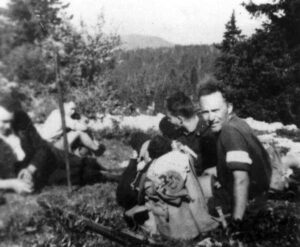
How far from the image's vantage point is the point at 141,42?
32.7 ft

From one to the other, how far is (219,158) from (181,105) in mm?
1363

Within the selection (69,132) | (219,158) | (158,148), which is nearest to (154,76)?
(69,132)

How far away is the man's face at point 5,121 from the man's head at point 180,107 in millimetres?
1782

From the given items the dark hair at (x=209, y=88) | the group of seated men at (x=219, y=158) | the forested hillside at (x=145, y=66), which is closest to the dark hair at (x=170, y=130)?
the group of seated men at (x=219, y=158)

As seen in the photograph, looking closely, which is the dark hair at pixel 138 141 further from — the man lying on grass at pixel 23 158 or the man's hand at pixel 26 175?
the man's hand at pixel 26 175

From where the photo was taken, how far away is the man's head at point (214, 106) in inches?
134

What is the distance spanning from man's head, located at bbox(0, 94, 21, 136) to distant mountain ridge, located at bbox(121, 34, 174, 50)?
18.4 feet

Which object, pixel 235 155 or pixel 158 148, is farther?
pixel 158 148

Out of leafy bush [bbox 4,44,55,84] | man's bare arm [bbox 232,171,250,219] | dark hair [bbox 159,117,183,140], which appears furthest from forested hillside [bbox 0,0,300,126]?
man's bare arm [bbox 232,171,250,219]

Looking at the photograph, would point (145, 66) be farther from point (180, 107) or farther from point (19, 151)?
point (19, 151)

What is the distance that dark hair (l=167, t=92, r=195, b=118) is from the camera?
14.7 feet

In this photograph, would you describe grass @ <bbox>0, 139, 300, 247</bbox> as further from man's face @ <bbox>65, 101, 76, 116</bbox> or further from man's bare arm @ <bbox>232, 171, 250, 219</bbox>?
man's face @ <bbox>65, 101, 76, 116</bbox>

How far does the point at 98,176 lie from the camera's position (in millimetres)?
5582

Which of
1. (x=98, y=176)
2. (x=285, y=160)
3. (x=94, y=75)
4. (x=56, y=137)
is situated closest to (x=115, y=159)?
(x=56, y=137)
